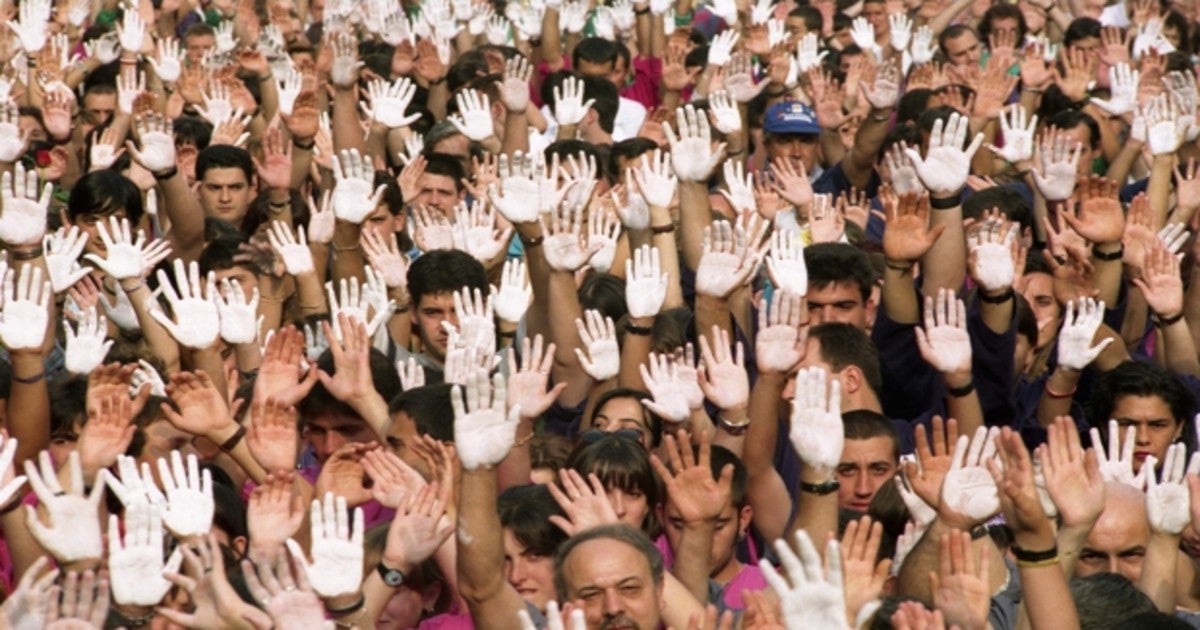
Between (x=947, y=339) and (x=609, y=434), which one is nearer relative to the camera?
(x=609, y=434)

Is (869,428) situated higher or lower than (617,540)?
higher

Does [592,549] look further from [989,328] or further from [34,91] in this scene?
[34,91]

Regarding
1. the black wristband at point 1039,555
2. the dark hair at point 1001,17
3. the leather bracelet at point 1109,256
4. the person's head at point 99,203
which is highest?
the dark hair at point 1001,17

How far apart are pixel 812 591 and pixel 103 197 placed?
4930mm

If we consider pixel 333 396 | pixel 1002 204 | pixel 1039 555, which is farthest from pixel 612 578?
pixel 1002 204

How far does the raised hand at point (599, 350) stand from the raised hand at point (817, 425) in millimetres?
1343

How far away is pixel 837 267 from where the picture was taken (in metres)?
6.39

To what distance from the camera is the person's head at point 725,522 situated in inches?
194

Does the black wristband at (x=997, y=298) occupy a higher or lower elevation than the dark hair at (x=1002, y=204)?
lower

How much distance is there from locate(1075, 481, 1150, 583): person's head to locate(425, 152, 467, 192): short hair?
4.13 meters

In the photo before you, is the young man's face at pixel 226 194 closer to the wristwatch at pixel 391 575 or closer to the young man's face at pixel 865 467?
the young man's face at pixel 865 467

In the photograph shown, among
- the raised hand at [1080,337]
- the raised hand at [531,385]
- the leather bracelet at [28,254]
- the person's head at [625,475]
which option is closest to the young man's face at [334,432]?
the raised hand at [531,385]

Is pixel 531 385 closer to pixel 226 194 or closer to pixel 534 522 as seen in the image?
pixel 534 522

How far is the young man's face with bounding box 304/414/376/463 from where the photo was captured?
5797 millimetres
